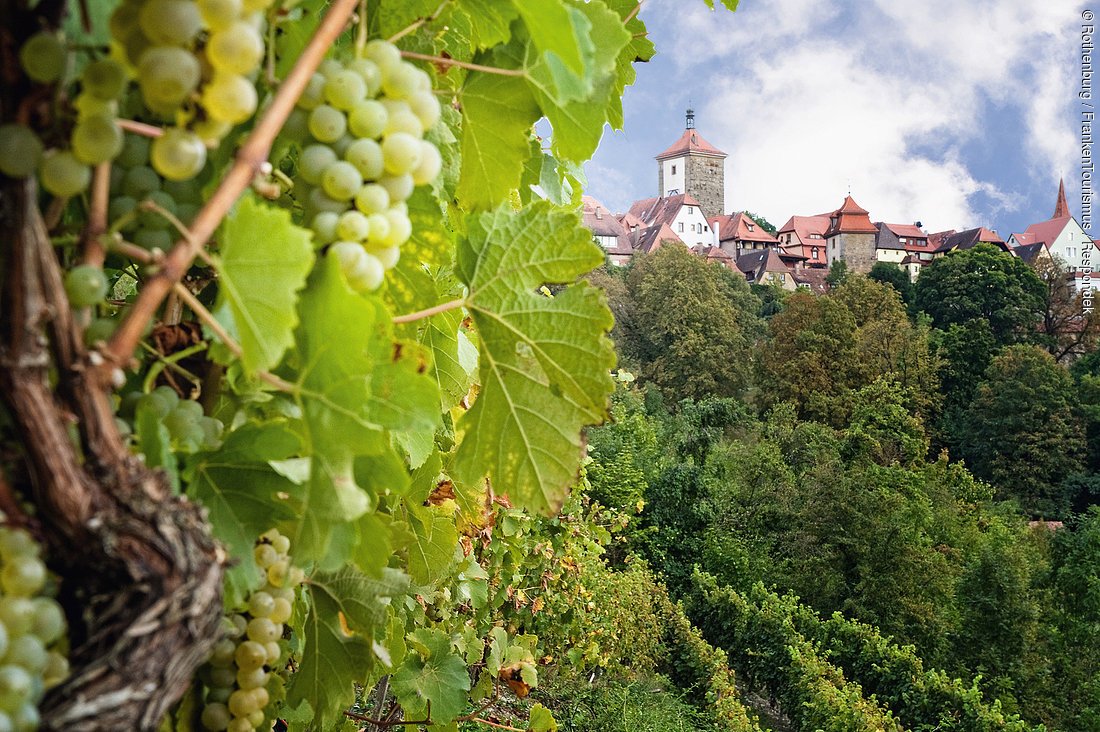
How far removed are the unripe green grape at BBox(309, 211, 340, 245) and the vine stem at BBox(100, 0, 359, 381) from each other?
70 mm

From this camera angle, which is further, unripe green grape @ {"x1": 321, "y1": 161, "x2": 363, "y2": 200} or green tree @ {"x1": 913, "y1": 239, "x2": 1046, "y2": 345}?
green tree @ {"x1": 913, "y1": 239, "x2": 1046, "y2": 345}

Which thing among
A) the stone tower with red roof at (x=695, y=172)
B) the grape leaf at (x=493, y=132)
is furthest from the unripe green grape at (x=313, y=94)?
the stone tower with red roof at (x=695, y=172)

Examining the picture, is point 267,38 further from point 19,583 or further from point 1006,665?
point 1006,665

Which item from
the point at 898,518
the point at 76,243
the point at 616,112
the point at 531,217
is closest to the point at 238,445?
the point at 76,243

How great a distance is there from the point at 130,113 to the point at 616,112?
76cm

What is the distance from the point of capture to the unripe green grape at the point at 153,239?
1.54 ft

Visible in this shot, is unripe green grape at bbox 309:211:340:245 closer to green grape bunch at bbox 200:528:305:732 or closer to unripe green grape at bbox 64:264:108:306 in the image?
unripe green grape at bbox 64:264:108:306

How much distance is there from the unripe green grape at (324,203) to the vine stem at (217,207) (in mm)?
66

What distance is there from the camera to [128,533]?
375 millimetres

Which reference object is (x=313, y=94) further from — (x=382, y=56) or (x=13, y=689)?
(x=13, y=689)

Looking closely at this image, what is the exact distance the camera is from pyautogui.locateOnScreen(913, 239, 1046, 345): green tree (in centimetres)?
2494

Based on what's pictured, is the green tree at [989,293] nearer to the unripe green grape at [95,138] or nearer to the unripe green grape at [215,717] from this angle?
the unripe green grape at [215,717]

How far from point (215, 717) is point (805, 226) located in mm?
51718

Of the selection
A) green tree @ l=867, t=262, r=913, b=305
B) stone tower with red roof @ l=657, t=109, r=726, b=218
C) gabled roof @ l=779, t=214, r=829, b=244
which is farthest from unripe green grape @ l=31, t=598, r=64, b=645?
stone tower with red roof @ l=657, t=109, r=726, b=218
